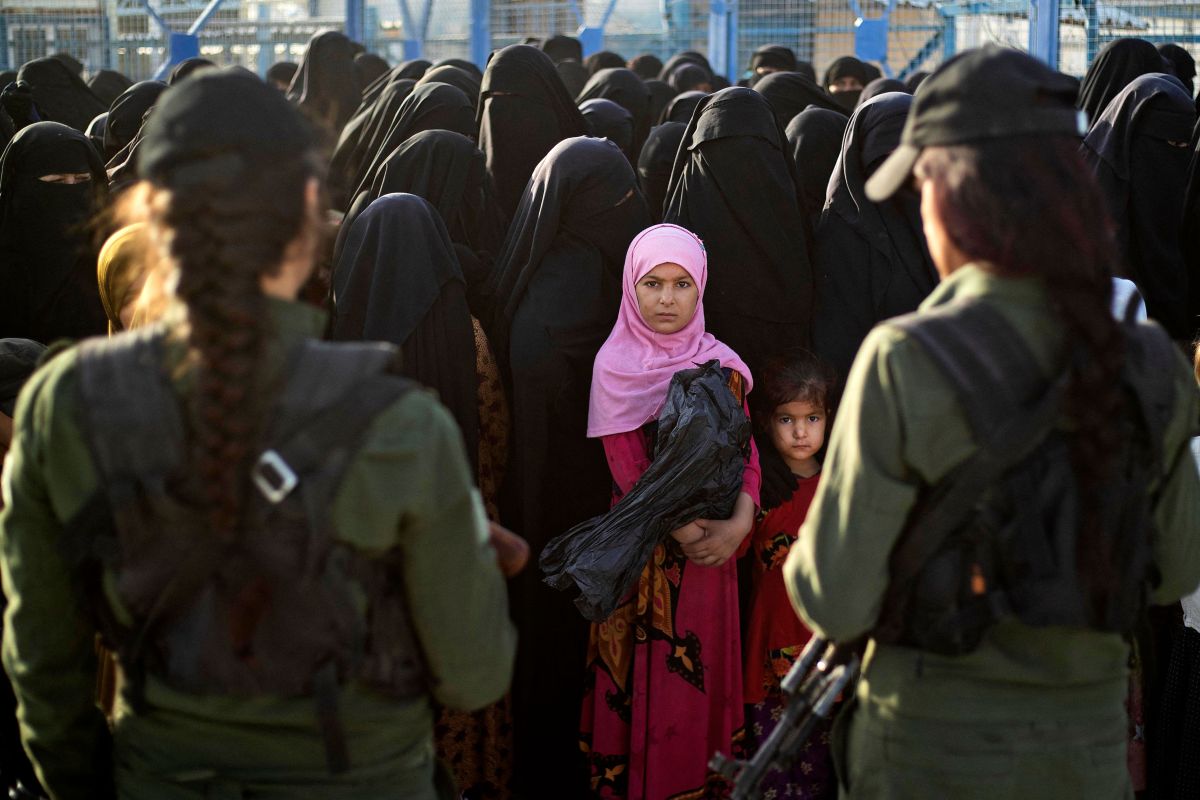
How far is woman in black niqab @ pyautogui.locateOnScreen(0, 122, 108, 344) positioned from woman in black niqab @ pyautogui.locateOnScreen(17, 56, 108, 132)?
2685 millimetres

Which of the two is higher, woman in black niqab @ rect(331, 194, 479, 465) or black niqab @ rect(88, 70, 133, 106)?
black niqab @ rect(88, 70, 133, 106)

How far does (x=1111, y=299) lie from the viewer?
1.77 metres

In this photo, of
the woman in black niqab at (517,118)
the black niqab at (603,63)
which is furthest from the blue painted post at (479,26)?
the woman in black niqab at (517,118)

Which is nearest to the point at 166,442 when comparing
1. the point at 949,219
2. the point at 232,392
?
the point at 232,392

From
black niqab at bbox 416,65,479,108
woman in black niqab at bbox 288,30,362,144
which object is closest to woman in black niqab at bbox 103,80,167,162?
black niqab at bbox 416,65,479,108

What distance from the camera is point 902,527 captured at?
1765 millimetres

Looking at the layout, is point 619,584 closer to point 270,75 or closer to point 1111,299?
point 1111,299

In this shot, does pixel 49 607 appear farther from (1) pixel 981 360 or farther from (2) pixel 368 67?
(2) pixel 368 67

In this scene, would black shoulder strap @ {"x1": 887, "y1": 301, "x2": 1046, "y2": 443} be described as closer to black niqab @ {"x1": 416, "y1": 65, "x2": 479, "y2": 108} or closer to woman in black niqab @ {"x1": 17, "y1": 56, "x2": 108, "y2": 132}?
black niqab @ {"x1": 416, "y1": 65, "x2": 479, "y2": 108}

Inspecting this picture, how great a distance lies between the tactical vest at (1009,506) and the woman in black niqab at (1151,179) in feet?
11.4

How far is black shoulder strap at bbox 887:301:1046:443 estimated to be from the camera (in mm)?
A: 1688

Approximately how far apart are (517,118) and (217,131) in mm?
3436

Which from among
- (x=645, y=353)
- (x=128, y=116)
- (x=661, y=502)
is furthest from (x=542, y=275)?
(x=128, y=116)

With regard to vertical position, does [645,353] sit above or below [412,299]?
below
